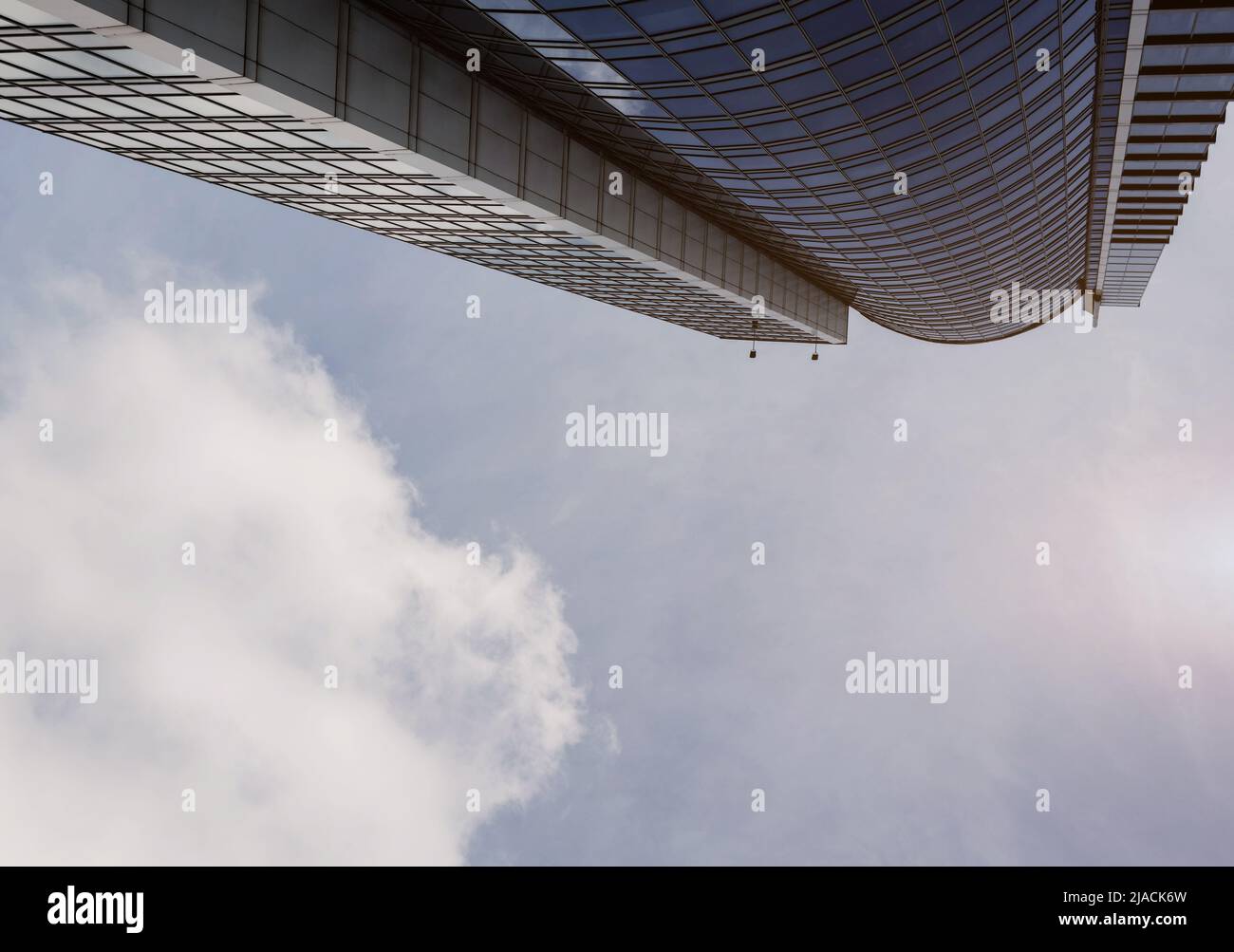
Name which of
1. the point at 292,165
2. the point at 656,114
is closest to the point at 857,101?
the point at 656,114

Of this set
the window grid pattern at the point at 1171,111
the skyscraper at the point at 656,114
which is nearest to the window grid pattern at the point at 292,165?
the skyscraper at the point at 656,114

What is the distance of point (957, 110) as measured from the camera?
27.4 metres

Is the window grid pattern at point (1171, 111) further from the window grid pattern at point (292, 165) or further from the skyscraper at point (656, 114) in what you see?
the window grid pattern at point (292, 165)

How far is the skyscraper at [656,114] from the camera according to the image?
18.2 m

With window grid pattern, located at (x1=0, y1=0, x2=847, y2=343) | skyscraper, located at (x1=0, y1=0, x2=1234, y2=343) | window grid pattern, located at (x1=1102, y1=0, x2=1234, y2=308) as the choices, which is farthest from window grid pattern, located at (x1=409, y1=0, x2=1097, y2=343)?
window grid pattern, located at (x1=0, y1=0, x2=847, y2=343)

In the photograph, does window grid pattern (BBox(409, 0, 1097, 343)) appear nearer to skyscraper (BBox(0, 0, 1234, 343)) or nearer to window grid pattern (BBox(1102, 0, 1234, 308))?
skyscraper (BBox(0, 0, 1234, 343))

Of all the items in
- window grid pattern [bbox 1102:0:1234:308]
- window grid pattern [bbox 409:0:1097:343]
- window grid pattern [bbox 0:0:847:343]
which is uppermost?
window grid pattern [bbox 1102:0:1234:308]

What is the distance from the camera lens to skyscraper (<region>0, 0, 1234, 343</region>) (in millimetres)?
18188

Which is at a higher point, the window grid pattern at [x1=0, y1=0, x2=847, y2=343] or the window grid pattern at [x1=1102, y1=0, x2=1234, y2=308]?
the window grid pattern at [x1=1102, y1=0, x2=1234, y2=308]

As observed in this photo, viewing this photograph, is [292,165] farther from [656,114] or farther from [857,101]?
[857,101]

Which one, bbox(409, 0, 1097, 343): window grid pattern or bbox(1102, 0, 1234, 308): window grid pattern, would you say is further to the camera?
bbox(1102, 0, 1234, 308): window grid pattern

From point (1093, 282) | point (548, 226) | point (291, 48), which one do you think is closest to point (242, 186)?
point (548, 226)

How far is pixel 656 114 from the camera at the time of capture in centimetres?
2595
